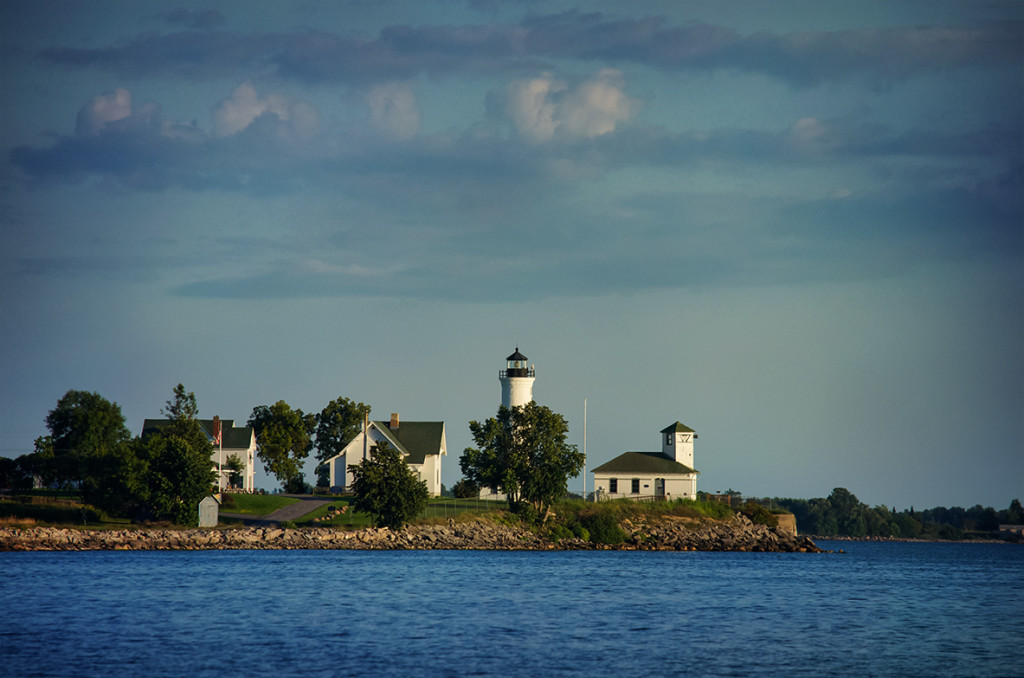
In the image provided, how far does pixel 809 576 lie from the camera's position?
6141 centimetres

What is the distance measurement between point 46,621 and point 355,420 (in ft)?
216

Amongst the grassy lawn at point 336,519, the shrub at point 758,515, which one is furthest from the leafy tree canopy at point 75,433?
the shrub at point 758,515

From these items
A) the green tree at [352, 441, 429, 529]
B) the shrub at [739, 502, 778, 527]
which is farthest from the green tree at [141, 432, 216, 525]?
the shrub at [739, 502, 778, 527]

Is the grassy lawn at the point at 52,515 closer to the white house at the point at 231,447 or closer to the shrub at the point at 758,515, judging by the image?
the white house at the point at 231,447

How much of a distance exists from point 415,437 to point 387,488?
2453 centimetres

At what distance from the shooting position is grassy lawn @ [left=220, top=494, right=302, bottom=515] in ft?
256

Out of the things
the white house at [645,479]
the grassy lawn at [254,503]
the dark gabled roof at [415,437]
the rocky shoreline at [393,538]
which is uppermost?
the dark gabled roof at [415,437]

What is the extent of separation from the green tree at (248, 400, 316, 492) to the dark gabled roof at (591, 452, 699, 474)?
28.8 meters

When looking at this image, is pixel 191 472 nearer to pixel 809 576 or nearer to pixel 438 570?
pixel 438 570

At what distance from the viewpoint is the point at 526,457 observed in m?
77.2

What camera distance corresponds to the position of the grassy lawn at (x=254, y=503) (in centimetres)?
7806

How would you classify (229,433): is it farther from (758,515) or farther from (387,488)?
(758,515)

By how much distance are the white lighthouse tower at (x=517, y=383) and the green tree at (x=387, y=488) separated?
19.3 m

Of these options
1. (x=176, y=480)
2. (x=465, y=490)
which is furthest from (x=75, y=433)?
(x=465, y=490)
